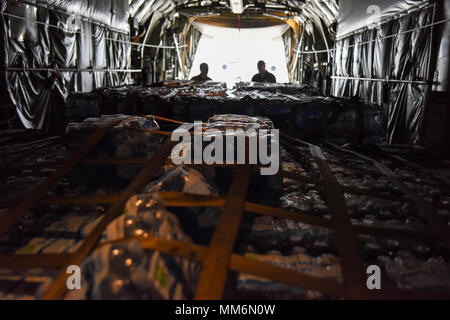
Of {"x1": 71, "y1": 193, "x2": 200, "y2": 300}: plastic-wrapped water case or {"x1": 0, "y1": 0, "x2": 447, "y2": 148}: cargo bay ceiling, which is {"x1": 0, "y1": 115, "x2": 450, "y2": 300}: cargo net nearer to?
{"x1": 71, "y1": 193, "x2": 200, "y2": 300}: plastic-wrapped water case

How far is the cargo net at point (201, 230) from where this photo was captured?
1.75 m

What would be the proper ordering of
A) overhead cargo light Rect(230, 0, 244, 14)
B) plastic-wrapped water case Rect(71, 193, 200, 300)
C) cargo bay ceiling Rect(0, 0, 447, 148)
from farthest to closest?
overhead cargo light Rect(230, 0, 244, 14), cargo bay ceiling Rect(0, 0, 447, 148), plastic-wrapped water case Rect(71, 193, 200, 300)

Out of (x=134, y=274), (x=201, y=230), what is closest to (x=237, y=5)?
(x=201, y=230)

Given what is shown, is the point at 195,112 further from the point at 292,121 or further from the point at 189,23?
the point at 189,23

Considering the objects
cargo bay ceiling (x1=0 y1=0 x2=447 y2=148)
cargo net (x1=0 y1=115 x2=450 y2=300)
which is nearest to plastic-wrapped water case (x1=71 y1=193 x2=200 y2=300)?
cargo net (x1=0 y1=115 x2=450 y2=300)

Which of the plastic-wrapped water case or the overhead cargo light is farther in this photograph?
the overhead cargo light

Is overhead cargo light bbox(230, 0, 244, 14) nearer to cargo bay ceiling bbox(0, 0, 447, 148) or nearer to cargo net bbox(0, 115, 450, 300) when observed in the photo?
cargo bay ceiling bbox(0, 0, 447, 148)

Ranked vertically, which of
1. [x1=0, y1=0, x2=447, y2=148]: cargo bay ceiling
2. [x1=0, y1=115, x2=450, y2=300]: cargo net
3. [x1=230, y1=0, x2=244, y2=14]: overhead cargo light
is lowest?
[x1=0, y1=115, x2=450, y2=300]: cargo net

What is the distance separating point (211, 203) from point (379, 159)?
3232 millimetres

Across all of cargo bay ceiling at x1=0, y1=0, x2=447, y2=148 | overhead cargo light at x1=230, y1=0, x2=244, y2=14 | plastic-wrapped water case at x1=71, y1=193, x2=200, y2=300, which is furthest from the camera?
overhead cargo light at x1=230, y1=0, x2=244, y2=14

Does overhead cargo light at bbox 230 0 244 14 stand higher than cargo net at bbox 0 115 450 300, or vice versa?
overhead cargo light at bbox 230 0 244 14

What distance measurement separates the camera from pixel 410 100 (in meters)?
6.82

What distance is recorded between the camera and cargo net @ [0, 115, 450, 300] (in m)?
1.75

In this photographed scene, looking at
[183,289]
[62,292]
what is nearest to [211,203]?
[183,289]
